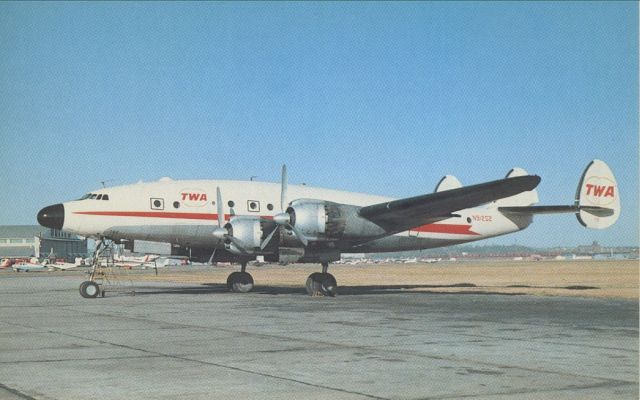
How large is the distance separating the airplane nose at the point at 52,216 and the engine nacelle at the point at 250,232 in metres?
5.84

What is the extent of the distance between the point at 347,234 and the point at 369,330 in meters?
10.0

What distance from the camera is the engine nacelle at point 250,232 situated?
2392 cm

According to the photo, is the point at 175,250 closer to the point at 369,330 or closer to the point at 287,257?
the point at 287,257

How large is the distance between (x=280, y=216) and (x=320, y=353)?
1283 centimetres

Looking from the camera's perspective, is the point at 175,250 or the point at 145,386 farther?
the point at 175,250

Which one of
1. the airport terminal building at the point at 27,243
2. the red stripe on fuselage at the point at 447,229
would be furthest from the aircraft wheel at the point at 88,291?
the airport terminal building at the point at 27,243

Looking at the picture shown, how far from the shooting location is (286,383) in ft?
26.2

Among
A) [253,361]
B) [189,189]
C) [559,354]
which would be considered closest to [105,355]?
[253,361]

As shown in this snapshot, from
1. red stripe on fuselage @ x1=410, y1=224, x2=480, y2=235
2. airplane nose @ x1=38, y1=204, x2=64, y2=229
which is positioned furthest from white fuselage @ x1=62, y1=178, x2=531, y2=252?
red stripe on fuselage @ x1=410, y1=224, x2=480, y2=235

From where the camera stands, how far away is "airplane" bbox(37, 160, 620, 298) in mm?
23016

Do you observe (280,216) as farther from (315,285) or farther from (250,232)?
(315,285)

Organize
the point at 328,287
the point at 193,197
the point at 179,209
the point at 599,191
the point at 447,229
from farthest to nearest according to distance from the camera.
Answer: the point at 447,229 < the point at 599,191 < the point at 193,197 < the point at 179,209 < the point at 328,287

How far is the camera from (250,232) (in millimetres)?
23984

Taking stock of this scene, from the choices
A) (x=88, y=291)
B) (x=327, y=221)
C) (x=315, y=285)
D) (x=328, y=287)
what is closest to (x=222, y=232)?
(x=315, y=285)
